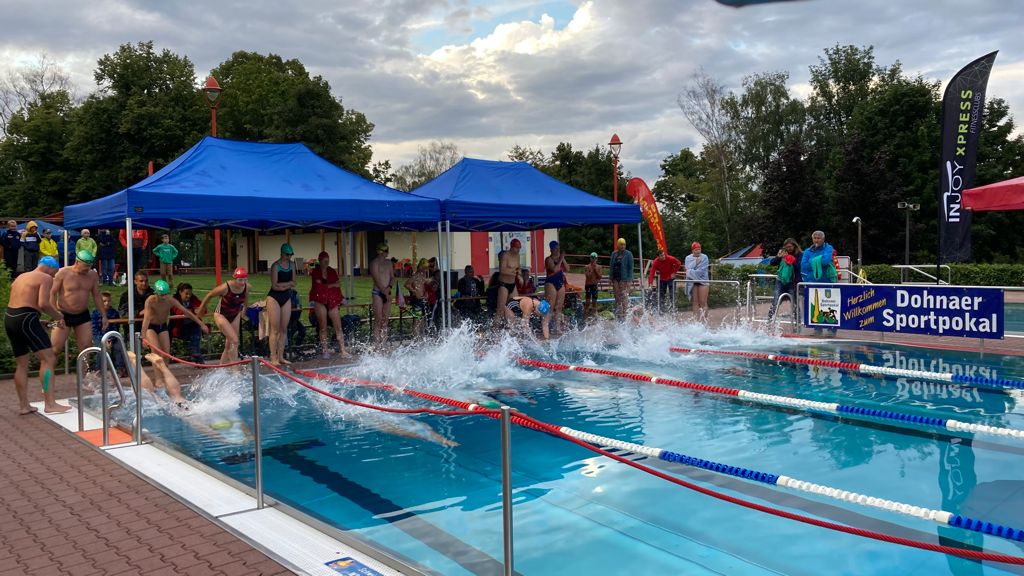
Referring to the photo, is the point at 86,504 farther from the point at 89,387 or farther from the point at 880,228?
the point at 880,228

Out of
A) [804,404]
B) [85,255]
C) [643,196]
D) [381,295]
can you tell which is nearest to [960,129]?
[643,196]

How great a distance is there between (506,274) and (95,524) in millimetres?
9662

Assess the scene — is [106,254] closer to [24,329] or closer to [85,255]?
[85,255]

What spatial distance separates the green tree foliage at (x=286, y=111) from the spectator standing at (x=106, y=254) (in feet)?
49.7

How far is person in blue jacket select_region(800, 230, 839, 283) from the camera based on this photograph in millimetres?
13078

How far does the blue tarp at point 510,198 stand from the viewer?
491 inches

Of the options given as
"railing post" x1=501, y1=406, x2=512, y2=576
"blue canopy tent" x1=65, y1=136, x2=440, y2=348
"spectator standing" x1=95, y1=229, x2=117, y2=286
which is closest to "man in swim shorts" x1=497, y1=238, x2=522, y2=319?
"blue canopy tent" x1=65, y1=136, x2=440, y2=348

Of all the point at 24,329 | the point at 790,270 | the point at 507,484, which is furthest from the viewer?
the point at 790,270

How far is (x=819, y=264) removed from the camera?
42.9 ft

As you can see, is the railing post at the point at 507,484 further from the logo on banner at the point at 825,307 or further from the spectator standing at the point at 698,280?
the spectator standing at the point at 698,280

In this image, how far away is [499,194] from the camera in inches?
518

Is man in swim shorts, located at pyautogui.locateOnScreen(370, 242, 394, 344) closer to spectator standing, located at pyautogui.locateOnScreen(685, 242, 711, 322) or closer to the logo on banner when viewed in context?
spectator standing, located at pyautogui.locateOnScreen(685, 242, 711, 322)

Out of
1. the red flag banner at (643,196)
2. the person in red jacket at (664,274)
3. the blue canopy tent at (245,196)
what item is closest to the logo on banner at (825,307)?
the person in red jacket at (664,274)

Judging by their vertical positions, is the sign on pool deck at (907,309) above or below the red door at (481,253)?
below
